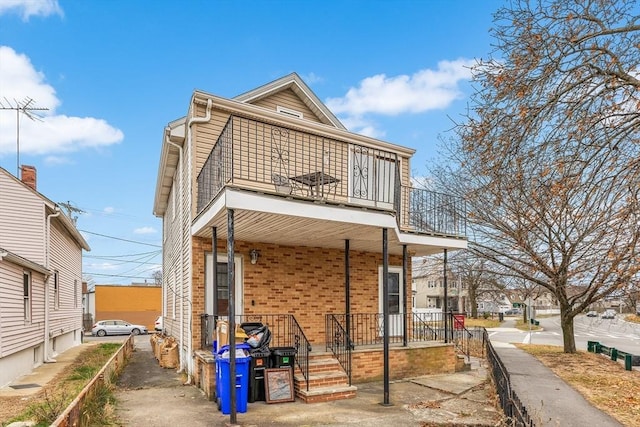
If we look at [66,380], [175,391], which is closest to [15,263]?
[66,380]

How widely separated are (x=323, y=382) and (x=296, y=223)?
3100 mm

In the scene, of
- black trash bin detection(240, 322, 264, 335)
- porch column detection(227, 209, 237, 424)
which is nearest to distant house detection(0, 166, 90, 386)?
black trash bin detection(240, 322, 264, 335)

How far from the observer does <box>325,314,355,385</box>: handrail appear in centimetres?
1020

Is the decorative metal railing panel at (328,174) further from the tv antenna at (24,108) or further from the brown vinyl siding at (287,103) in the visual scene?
the tv antenna at (24,108)

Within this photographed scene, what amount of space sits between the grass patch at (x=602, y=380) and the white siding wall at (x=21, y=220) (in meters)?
16.9

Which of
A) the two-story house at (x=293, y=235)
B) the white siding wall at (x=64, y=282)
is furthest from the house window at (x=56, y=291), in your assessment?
the two-story house at (x=293, y=235)

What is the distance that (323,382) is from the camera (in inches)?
360

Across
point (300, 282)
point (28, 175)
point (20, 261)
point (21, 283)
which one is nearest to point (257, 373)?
point (300, 282)

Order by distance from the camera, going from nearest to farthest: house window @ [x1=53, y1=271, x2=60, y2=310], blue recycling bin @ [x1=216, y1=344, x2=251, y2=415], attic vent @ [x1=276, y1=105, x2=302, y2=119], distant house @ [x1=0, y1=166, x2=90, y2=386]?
1. blue recycling bin @ [x1=216, y1=344, x2=251, y2=415]
2. distant house @ [x1=0, y1=166, x2=90, y2=386]
3. attic vent @ [x1=276, y1=105, x2=302, y2=119]
4. house window @ [x1=53, y1=271, x2=60, y2=310]

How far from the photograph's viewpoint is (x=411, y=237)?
39.5ft

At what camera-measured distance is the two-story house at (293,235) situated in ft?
29.5

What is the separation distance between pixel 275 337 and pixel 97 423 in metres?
4.82

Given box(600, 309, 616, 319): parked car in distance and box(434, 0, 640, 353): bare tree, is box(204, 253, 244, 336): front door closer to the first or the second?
box(434, 0, 640, 353): bare tree

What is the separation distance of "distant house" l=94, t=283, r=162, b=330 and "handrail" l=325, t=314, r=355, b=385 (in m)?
31.5
